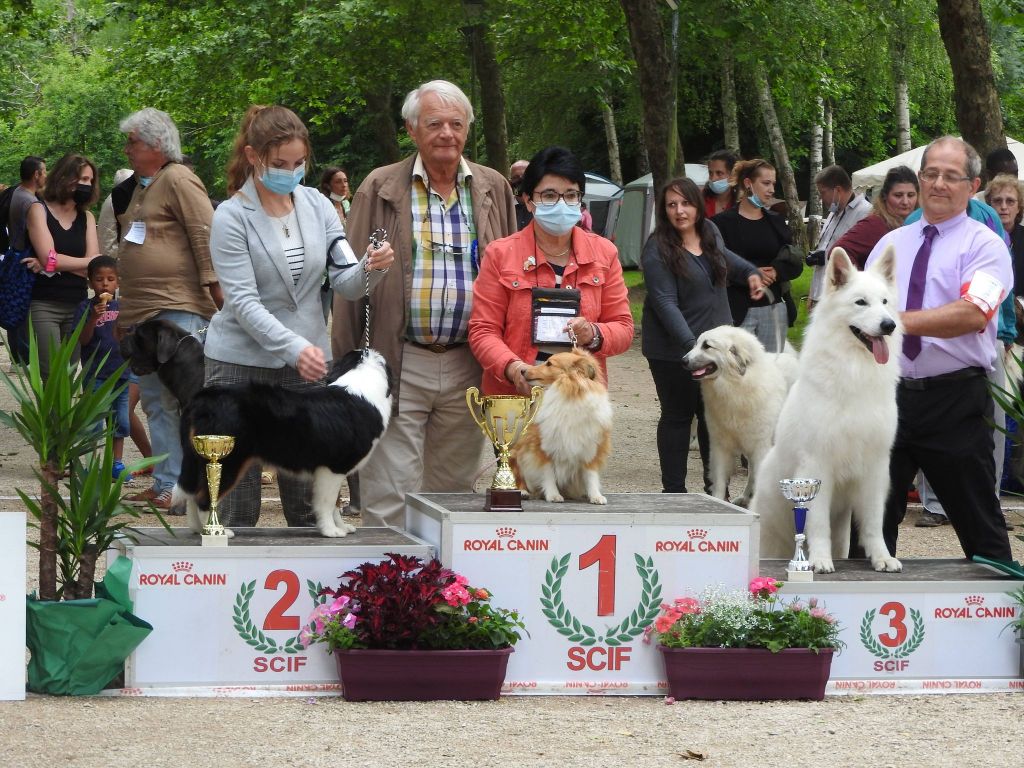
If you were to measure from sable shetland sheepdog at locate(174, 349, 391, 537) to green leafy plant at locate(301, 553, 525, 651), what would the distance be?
1.21ft

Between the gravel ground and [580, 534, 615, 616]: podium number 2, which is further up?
[580, 534, 615, 616]: podium number 2

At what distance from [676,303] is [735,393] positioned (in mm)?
658

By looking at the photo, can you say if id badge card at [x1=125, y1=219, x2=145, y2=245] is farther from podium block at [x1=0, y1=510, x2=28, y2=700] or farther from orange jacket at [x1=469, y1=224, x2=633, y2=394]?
podium block at [x1=0, y1=510, x2=28, y2=700]

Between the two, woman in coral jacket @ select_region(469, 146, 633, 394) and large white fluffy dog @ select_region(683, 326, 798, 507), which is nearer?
woman in coral jacket @ select_region(469, 146, 633, 394)

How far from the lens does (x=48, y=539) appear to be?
4.84 meters

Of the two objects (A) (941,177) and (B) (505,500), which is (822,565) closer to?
(B) (505,500)

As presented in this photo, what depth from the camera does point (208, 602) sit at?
480 centimetres

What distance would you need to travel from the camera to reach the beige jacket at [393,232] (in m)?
5.65

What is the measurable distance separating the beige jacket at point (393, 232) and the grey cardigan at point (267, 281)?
23cm

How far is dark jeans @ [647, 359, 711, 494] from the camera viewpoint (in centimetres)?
847

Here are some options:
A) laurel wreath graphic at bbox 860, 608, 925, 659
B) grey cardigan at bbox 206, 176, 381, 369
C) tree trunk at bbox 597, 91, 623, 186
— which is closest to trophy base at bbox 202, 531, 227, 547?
grey cardigan at bbox 206, 176, 381, 369

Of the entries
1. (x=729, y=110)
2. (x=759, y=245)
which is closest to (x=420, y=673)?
(x=759, y=245)

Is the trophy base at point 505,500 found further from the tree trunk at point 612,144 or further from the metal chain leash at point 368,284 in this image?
the tree trunk at point 612,144

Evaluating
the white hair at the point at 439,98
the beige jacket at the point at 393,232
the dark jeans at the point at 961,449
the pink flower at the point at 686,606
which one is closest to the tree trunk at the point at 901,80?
the dark jeans at the point at 961,449
